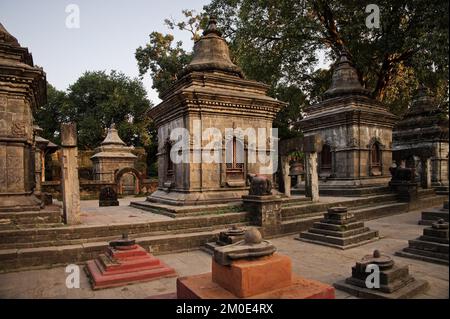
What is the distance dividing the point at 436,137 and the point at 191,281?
17.5 m

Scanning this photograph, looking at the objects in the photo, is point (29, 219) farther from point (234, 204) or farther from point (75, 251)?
point (234, 204)

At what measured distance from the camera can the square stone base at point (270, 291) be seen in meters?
3.78

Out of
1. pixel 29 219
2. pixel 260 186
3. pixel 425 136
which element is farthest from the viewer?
pixel 425 136

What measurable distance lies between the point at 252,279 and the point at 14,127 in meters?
6.98

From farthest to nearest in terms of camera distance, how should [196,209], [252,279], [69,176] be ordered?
[196,209] → [69,176] → [252,279]

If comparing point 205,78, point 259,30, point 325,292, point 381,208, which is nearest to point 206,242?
point 325,292

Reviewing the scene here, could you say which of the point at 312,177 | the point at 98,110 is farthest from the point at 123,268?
the point at 98,110

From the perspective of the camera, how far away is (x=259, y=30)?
61.6ft

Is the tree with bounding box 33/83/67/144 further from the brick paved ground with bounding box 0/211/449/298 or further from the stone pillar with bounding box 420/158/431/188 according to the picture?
the stone pillar with bounding box 420/158/431/188

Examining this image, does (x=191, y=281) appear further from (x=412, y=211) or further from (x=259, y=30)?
(x=259, y=30)

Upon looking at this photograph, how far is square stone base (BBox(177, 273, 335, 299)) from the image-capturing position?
12.4ft

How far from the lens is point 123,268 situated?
578 centimetres

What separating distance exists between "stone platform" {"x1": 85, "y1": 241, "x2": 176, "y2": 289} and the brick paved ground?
0.53 feet

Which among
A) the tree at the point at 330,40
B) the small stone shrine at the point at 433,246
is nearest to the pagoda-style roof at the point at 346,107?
the tree at the point at 330,40
